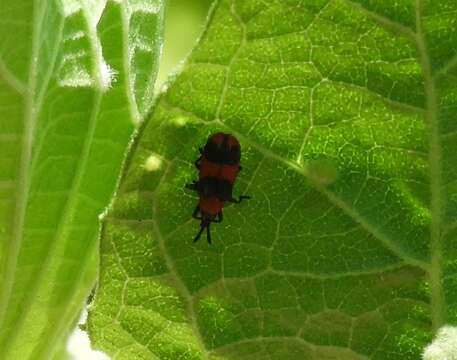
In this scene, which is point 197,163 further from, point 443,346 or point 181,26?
point 181,26

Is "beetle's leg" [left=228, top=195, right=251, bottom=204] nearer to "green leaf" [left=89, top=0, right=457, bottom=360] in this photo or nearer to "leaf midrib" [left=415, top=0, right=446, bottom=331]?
"green leaf" [left=89, top=0, right=457, bottom=360]

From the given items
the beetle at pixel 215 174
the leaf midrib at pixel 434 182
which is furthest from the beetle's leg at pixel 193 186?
the leaf midrib at pixel 434 182

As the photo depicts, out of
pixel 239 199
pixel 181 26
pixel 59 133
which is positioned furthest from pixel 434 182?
pixel 181 26

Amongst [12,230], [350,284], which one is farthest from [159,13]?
[350,284]

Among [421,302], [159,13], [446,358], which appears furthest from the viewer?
[159,13]

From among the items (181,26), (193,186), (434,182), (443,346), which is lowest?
(443,346)

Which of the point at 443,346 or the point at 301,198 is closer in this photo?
the point at 443,346

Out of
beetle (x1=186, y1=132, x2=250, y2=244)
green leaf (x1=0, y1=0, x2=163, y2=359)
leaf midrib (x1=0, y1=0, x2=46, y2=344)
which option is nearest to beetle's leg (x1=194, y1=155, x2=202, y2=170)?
beetle (x1=186, y1=132, x2=250, y2=244)

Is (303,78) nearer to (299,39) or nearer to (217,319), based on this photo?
(299,39)
